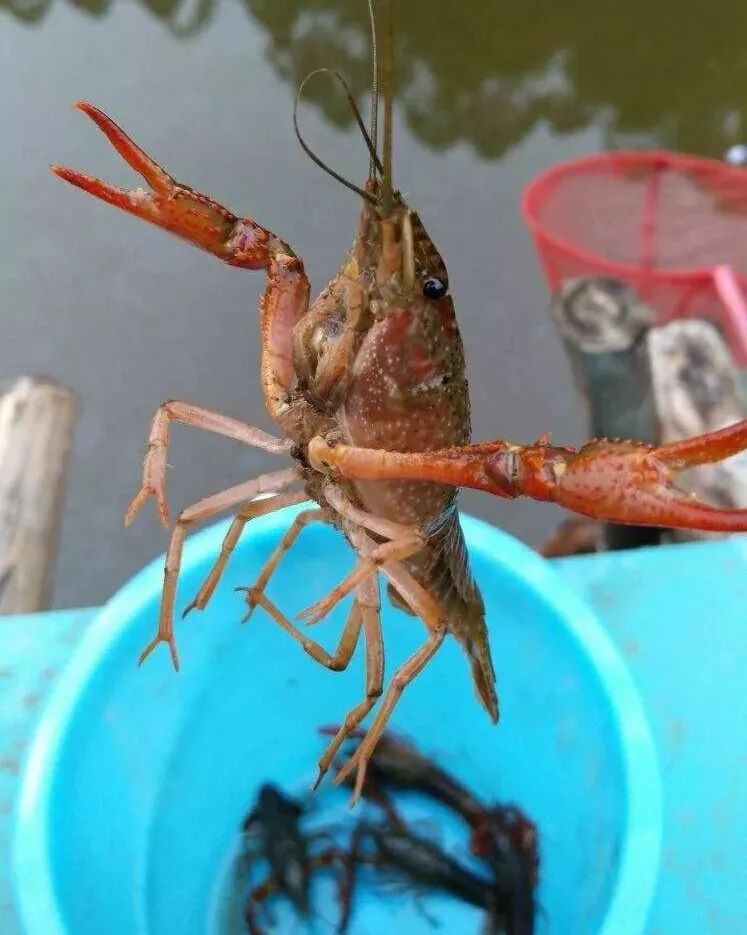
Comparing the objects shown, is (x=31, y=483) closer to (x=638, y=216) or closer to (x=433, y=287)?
(x=433, y=287)

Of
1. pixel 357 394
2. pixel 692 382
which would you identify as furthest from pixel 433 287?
pixel 692 382

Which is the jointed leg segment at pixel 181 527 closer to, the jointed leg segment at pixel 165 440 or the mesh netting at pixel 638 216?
the jointed leg segment at pixel 165 440

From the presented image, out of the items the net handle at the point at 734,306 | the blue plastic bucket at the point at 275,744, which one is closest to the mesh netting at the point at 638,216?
the net handle at the point at 734,306

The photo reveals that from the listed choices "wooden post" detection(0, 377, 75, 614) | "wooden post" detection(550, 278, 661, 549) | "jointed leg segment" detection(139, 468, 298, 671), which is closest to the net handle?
"wooden post" detection(550, 278, 661, 549)

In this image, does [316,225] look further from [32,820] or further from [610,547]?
[32,820]

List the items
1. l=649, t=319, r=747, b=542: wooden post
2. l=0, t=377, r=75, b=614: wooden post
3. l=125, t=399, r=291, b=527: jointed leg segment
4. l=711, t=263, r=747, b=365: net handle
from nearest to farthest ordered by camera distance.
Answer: l=125, t=399, r=291, b=527: jointed leg segment < l=0, t=377, r=75, b=614: wooden post < l=649, t=319, r=747, b=542: wooden post < l=711, t=263, r=747, b=365: net handle

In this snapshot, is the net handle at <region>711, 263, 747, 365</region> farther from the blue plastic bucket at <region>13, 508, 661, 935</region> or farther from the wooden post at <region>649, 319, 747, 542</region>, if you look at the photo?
the blue plastic bucket at <region>13, 508, 661, 935</region>

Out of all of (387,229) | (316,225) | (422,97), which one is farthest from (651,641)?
(422,97)
